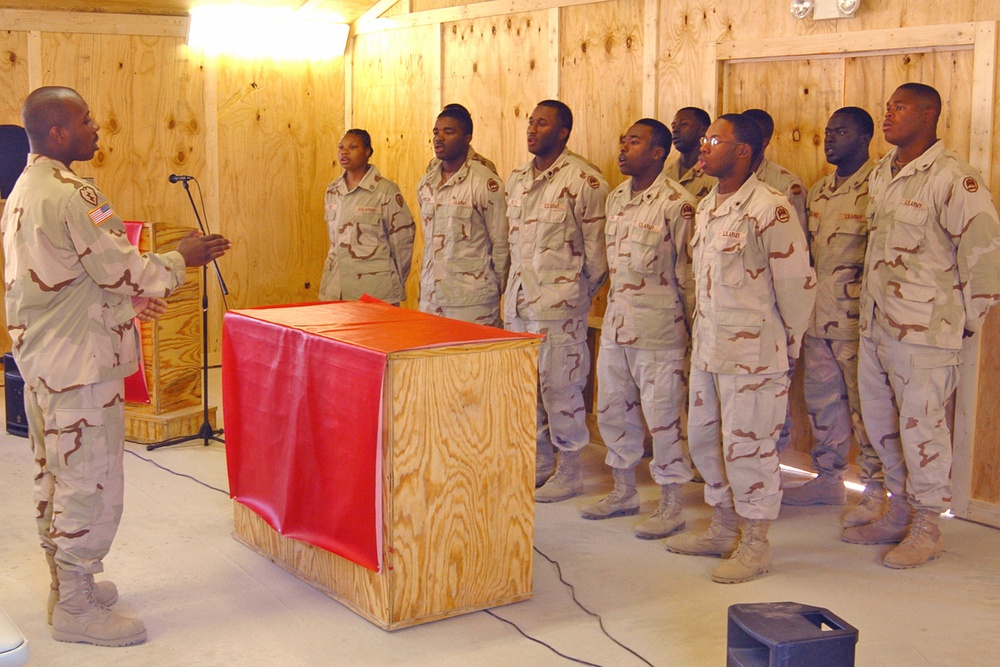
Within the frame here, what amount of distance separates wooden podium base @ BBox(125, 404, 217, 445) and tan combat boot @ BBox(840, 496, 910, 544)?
11.9 feet

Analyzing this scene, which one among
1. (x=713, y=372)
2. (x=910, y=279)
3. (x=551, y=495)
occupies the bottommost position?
(x=551, y=495)

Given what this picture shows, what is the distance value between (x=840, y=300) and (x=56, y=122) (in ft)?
10.8

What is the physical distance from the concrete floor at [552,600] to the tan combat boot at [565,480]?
18 cm

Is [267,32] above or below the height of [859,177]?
above

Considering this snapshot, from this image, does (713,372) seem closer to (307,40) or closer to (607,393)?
(607,393)

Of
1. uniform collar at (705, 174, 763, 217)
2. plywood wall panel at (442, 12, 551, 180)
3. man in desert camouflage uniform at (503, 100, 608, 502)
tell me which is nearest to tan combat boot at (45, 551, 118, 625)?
man in desert camouflage uniform at (503, 100, 608, 502)

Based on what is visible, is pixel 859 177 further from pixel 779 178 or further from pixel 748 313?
pixel 748 313

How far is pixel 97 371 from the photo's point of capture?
3473 millimetres

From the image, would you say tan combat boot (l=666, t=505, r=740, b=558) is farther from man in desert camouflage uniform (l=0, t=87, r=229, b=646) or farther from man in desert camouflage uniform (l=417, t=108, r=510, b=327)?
man in desert camouflage uniform (l=0, t=87, r=229, b=646)

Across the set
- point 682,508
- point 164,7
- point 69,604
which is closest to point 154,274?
point 69,604

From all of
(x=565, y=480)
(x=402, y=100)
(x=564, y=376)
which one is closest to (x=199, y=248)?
(x=564, y=376)

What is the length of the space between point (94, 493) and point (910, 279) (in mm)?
3171

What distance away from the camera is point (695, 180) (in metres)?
5.27

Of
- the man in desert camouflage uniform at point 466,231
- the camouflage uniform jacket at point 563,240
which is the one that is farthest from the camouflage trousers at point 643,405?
the man in desert camouflage uniform at point 466,231
